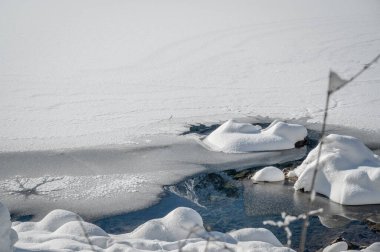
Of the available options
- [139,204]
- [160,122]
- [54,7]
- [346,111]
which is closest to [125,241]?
[139,204]

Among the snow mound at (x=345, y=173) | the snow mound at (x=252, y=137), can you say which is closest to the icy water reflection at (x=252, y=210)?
the snow mound at (x=345, y=173)

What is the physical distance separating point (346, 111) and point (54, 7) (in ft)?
42.0

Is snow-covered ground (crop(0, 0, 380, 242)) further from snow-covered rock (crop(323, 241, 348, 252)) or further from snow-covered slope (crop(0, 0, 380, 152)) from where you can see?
snow-covered rock (crop(323, 241, 348, 252))

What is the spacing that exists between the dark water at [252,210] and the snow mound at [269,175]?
0.09 metres

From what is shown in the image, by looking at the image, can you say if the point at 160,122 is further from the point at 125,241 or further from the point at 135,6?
the point at 135,6

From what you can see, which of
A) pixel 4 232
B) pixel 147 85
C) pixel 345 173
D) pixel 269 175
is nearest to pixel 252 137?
pixel 269 175

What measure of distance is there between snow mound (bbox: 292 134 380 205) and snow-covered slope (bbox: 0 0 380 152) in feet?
6.70

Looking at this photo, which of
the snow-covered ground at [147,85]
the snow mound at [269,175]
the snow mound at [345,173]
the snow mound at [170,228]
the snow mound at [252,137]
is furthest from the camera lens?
the snow mound at [252,137]

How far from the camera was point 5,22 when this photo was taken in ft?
53.8

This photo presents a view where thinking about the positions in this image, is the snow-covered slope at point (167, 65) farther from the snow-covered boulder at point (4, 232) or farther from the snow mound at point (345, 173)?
the snow-covered boulder at point (4, 232)

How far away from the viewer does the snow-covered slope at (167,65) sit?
8.85 metres

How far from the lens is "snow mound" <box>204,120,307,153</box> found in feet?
24.5

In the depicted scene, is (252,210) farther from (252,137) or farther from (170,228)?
(252,137)

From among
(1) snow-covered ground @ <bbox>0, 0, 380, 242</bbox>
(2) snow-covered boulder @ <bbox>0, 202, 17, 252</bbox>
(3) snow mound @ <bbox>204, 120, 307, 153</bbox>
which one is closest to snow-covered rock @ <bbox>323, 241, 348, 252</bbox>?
(1) snow-covered ground @ <bbox>0, 0, 380, 242</bbox>
